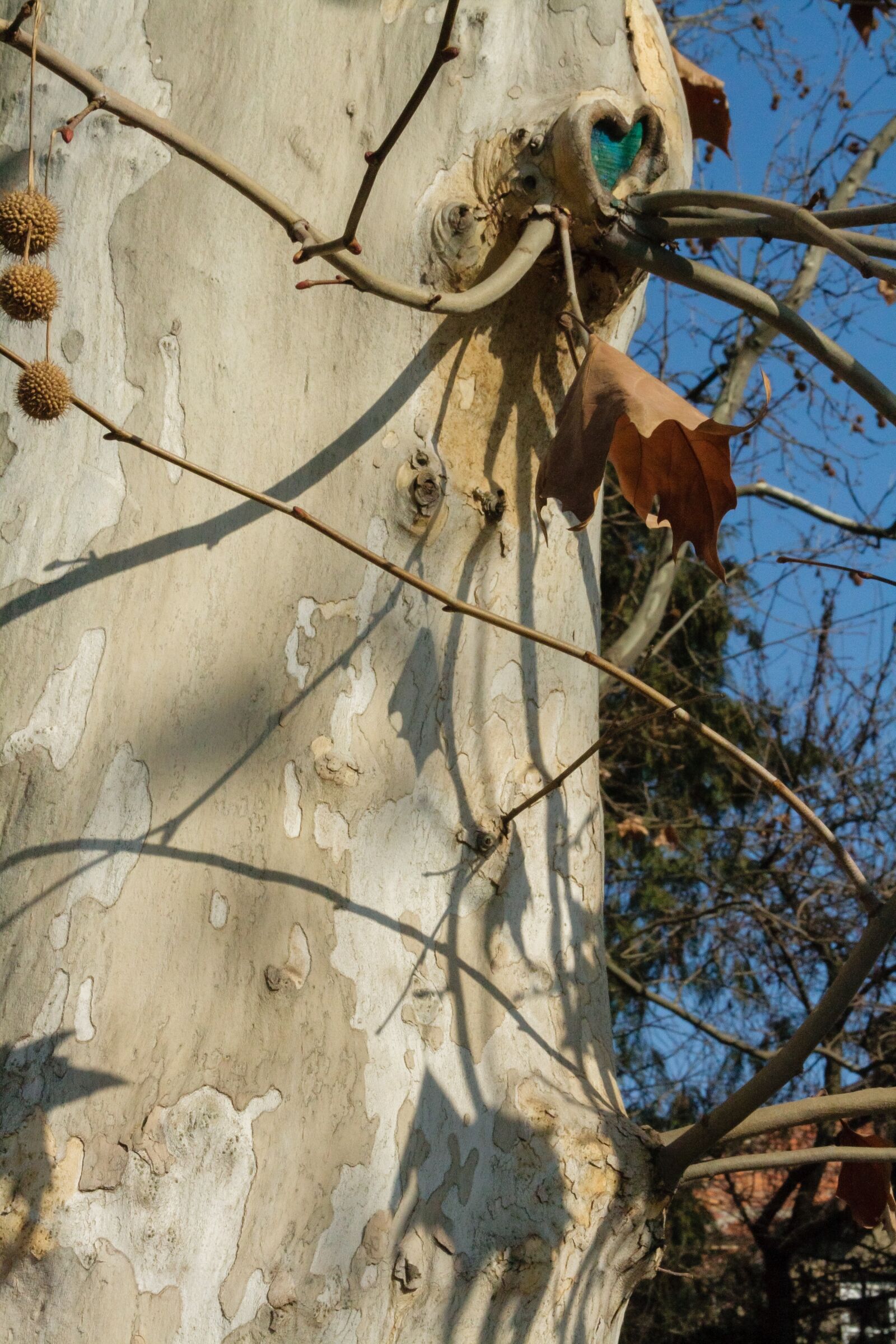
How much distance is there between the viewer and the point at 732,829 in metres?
5.46

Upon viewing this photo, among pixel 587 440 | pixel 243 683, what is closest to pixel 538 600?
pixel 587 440

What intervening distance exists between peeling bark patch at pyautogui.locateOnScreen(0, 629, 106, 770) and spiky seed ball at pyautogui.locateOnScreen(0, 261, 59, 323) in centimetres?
35

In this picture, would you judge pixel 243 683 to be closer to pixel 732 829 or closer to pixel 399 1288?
pixel 399 1288

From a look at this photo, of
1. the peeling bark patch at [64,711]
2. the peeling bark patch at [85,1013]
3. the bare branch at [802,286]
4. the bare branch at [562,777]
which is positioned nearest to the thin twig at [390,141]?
the peeling bark patch at [64,711]

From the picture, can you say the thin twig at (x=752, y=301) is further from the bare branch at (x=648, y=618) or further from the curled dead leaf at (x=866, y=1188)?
the bare branch at (x=648, y=618)

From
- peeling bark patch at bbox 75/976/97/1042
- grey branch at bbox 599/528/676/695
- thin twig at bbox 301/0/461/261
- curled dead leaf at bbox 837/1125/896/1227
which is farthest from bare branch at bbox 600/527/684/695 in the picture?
thin twig at bbox 301/0/461/261

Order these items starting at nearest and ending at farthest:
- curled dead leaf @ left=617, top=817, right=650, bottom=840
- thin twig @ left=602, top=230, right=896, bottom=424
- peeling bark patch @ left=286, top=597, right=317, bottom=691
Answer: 1. peeling bark patch @ left=286, top=597, right=317, bottom=691
2. thin twig @ left=602, top=230, right=896, bottom=424
3. curled dead leaf @ left=617, top=817, right=650, bottom=840

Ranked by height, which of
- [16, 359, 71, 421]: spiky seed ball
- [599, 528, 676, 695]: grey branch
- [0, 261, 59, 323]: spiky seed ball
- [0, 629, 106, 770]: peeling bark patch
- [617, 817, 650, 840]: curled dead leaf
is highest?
[599, 528, 676, 695]: grey branch

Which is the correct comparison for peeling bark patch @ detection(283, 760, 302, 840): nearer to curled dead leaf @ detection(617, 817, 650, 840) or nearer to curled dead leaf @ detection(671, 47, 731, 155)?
curled dead leaf @ detection(671, 47, 731, 155)

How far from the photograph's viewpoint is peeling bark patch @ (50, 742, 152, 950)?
120 cm

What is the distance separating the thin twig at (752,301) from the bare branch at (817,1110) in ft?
2.69

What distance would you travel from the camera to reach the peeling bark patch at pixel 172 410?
4.42 feet

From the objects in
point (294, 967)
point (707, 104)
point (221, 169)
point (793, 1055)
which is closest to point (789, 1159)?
point (793, 1055)

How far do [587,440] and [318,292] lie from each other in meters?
0.40
